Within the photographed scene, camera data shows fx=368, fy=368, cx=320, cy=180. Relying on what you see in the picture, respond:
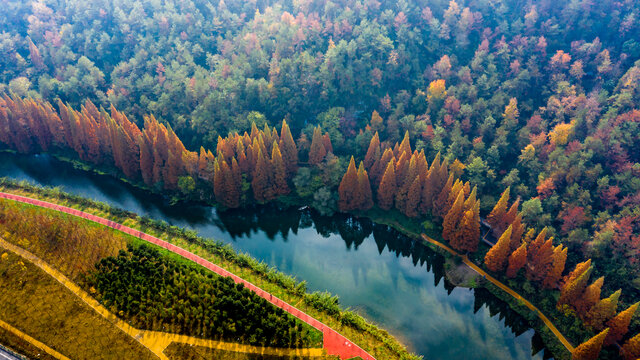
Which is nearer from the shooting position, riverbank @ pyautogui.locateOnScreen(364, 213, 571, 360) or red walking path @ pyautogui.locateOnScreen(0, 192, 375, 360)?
red walking path @ pyautogui.locateOnScreen(0, 192, 375, 360)

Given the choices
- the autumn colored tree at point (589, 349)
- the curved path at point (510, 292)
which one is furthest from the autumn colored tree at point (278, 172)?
the autumn colored tree at point (589, 349)

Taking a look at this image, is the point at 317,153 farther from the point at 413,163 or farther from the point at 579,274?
the point at 579,274

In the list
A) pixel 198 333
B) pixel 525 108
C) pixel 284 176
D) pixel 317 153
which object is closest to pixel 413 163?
pixel 317 153

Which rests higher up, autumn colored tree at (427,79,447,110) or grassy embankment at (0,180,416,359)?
autumn colored tree at (427,79,447,110)

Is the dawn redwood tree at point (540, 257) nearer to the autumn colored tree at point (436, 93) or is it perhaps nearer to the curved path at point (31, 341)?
the autumn colored tree at point (436, 93)

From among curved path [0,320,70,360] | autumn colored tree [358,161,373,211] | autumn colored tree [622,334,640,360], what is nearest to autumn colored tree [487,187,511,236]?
autumn colored tree [358,161,373,211]

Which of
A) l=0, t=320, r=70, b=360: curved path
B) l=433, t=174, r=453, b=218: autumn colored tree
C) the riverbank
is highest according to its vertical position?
l=433, t=174, r=453, b=218: autumn colored tree

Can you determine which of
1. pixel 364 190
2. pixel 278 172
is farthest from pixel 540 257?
pixel 278 172

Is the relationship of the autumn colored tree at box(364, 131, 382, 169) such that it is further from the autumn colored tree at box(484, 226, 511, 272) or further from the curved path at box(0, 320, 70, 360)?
the curved path at box(0, 320, 70, 360)

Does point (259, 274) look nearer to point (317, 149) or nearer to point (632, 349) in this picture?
point (317, 149)
